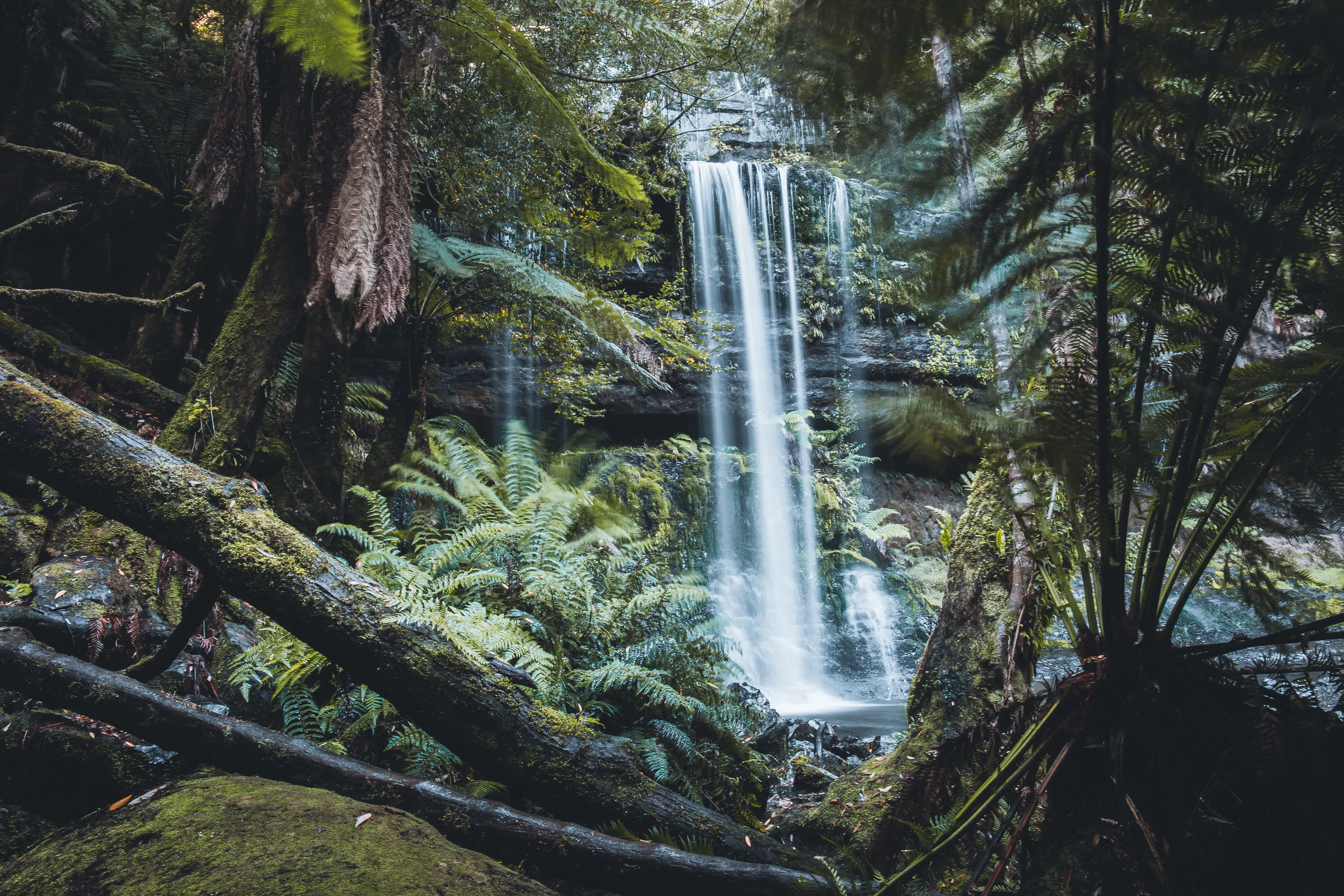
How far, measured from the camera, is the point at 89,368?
3715 millimetres

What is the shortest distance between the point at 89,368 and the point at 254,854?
372 centimetres

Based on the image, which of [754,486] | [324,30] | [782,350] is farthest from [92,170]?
[782,350]

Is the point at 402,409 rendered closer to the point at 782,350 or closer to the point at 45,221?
the point at 45,221

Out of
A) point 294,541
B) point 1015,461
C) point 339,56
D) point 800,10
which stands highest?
point 339,56

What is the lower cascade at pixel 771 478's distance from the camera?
8844 mm

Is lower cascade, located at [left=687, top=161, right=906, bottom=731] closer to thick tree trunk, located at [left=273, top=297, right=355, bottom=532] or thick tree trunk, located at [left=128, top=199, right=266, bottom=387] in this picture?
thick tree trunk, located at [left=273, top=297, right=355, bottom=532]

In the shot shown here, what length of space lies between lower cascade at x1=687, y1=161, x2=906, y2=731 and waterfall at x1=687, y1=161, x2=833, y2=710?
0.06 ft

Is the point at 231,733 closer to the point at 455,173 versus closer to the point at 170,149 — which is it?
the point at 455,173

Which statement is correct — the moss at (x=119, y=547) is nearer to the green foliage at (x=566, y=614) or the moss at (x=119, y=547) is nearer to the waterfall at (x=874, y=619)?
the green foliage at (x=566, y=614)

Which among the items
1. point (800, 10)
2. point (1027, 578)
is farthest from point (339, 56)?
point (1027, 578)

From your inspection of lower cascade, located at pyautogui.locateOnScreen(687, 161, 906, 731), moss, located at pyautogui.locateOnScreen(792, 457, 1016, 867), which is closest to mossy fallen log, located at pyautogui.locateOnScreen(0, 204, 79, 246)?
moss, located at pyautogui.locateOnScreen(792, 457, 1016, 867)

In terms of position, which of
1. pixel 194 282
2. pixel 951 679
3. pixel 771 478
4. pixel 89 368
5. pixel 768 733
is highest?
pixel 194 282

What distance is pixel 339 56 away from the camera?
165 cm

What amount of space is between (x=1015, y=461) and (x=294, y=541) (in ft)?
6.48
